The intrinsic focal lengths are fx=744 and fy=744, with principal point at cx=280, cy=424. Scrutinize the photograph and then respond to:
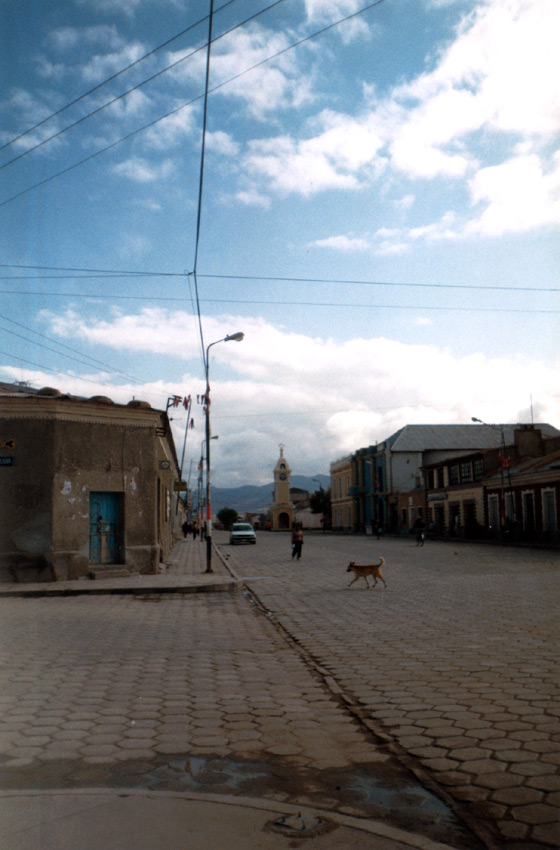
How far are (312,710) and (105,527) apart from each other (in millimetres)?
14039

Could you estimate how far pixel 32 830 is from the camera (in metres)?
3.65

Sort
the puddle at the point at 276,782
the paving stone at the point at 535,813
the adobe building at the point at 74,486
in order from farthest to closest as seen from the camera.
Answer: the adobe building at the point at 74,486 < the puddle at the point at 276,782 < the paving stone at the point at 535,813

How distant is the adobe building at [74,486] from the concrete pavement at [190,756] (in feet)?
27.5

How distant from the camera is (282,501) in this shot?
108 metres

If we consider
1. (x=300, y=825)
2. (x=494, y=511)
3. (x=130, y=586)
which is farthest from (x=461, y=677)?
(x=494, y=511)

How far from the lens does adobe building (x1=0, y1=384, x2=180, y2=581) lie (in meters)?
18.0

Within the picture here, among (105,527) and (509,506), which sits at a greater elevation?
(105,527)

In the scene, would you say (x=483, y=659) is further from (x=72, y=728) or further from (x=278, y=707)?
(x=72, y=728)

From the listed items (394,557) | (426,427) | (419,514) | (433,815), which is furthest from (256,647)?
(426,427)

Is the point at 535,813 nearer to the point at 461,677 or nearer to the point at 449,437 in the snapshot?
the point at 461,677

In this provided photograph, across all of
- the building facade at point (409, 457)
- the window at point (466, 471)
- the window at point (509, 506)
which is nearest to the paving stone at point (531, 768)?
the window at point (509, 506)

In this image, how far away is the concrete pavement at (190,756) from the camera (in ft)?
12.1

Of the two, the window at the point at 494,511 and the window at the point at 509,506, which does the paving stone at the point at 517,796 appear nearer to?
the window at the point at 509,506

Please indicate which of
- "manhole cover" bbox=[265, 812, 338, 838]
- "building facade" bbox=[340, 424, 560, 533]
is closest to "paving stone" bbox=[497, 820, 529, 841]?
"manhole cover" bbox=[265, 812, 338, 838]
